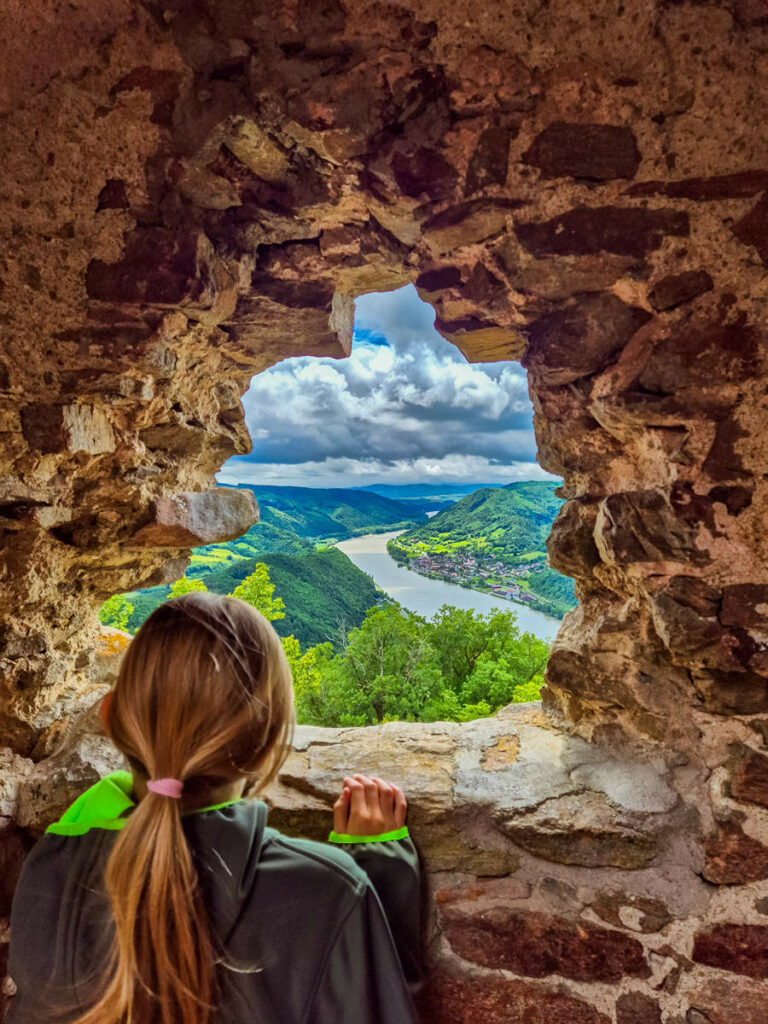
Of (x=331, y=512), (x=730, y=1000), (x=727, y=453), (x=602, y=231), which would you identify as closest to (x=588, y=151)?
(x=602, y=231)

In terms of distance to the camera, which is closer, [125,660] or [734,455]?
[125,660]

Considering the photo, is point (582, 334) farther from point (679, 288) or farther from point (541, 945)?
point (541, 945)

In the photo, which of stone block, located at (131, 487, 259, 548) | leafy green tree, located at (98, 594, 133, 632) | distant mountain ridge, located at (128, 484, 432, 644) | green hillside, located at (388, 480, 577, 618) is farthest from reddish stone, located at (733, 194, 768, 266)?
leafy green tree, located at (98, 594, 133, 632)

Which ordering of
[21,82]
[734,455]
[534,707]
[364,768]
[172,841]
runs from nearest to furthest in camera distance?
1. [172,841]
2. [734,455]
3. [21,82]
4. [364,768]
5. [534,707]

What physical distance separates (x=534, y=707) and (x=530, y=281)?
1398mm

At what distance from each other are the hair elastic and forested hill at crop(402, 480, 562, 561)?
13.7ft

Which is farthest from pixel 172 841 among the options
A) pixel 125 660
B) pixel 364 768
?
pixel 364 768

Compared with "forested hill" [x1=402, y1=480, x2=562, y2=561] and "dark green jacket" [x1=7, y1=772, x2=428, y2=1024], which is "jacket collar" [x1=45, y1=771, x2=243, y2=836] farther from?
"forested hill" [x1=402, y1=480, x2=562, y2=561]

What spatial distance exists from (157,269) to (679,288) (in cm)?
127

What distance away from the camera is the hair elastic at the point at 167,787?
0.97 metres

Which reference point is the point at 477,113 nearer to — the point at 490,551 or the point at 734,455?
the point at 734,455

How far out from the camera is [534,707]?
2.00 meters

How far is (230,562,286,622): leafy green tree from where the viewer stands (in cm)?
610

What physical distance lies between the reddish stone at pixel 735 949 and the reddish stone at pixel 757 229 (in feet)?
4.97
